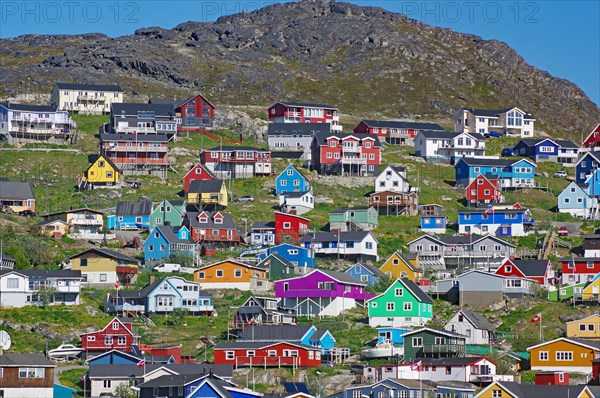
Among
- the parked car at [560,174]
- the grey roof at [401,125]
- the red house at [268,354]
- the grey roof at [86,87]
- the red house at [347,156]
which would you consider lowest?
the red house at [268,354]

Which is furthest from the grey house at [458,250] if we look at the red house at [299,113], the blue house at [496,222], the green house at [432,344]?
the red house at [299,113]

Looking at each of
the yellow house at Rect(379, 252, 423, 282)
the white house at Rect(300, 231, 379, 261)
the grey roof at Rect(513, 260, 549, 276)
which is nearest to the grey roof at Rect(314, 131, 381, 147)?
the white house at Rect(300, 231, 379, 261)

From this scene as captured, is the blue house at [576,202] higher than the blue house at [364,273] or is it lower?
higher

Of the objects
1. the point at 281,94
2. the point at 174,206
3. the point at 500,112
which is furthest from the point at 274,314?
the point at 281,94

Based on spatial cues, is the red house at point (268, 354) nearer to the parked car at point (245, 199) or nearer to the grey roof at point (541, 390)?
A: the grey roof at point (541, 390)

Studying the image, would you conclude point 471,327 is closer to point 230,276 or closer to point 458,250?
point 230,276

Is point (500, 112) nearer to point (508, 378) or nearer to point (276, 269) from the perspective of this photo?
point (276, 269)

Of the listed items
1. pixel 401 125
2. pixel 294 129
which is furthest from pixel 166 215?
pixel 401 125
